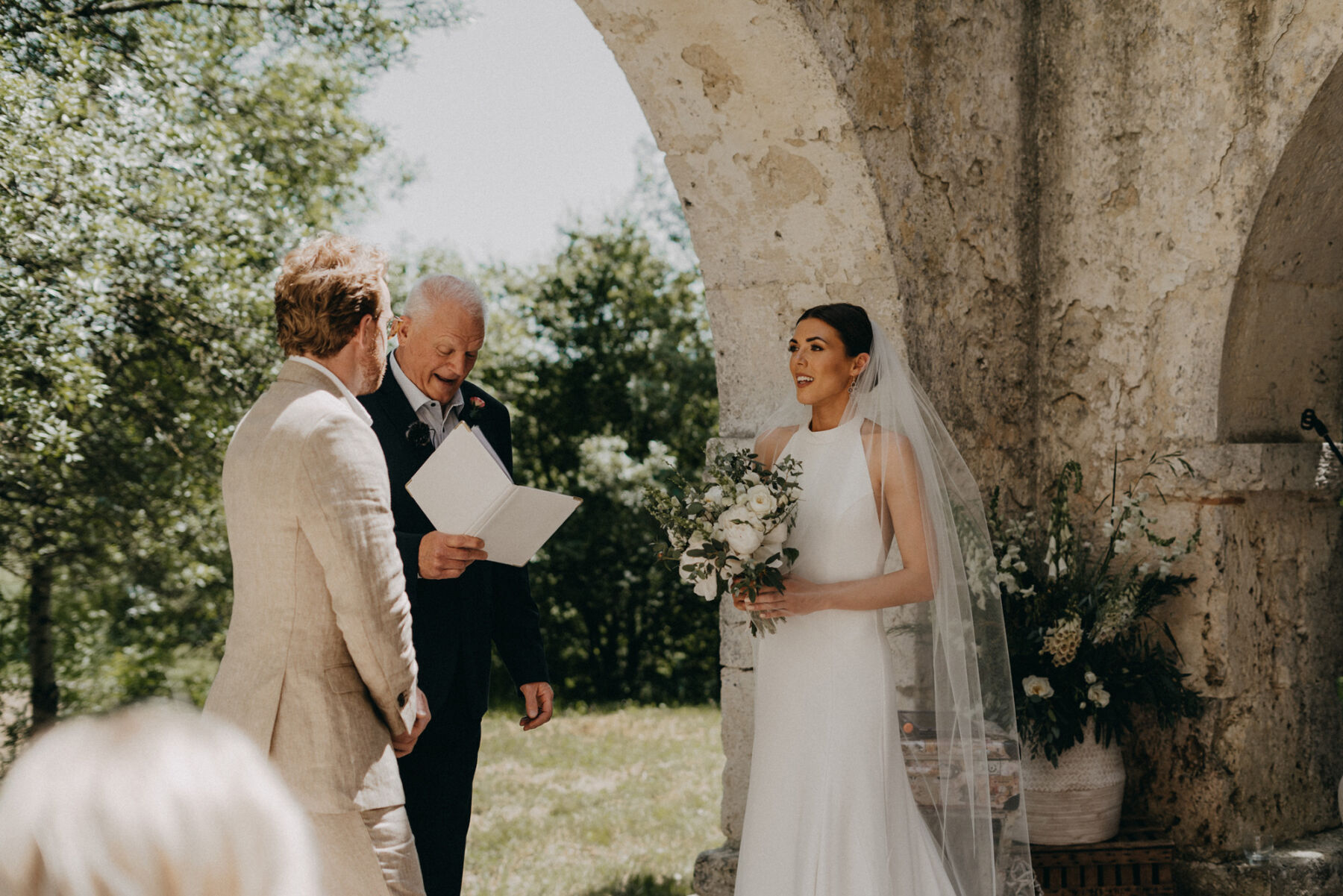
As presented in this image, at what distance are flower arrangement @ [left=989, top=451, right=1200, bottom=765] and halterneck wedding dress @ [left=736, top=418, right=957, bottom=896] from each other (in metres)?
0.69

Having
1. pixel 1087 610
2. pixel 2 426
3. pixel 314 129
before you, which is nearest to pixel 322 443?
pixel 1087 610

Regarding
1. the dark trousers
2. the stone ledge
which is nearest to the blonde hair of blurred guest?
the dark trousers

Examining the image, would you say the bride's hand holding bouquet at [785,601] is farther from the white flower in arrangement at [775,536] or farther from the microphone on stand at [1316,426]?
the microphone on stand at [1316,426]

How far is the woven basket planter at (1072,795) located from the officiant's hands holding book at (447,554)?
190 cm

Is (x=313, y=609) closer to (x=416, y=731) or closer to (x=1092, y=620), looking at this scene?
(x=416, y=731)

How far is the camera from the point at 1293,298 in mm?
3596

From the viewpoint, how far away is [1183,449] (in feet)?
11.5

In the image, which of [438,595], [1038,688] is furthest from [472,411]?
[1038,688]

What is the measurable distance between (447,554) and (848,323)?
1245 millimetres

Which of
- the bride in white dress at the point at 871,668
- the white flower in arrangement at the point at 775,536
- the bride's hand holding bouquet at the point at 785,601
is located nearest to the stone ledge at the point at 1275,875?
the bride in white dress at the point at 871,668

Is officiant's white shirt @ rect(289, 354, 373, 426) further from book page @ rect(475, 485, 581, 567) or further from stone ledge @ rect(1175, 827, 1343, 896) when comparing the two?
stone ledge @ rect(1175, 827, 1343, 896)

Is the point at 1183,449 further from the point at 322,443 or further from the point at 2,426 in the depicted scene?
the point at 2,426

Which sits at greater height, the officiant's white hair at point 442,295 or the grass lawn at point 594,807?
the officiant's white hair at point 442,295

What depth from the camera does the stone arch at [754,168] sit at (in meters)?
3.28
